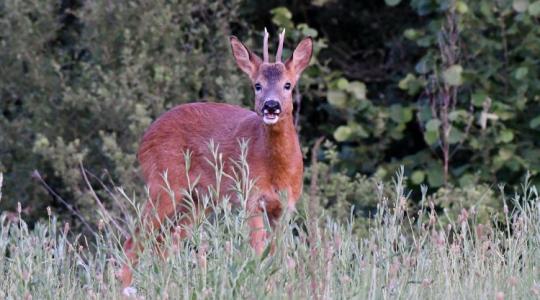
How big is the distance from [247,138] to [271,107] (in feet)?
1.42

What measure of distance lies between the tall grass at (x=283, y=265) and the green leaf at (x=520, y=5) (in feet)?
15.4

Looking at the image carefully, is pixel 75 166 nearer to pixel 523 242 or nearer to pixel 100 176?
pixel 100 176

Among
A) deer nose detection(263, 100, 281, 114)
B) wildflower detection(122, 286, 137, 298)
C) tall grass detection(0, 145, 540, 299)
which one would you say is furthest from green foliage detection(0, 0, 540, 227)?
wildflower detection(122, 286, 137, 298)

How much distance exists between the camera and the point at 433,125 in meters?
11.2

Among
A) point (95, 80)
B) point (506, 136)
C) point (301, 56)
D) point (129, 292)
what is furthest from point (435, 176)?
point (129, 292)

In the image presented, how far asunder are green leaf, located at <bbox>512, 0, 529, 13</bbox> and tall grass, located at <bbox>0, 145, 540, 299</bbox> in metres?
4.70

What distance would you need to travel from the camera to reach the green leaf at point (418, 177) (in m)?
11.4

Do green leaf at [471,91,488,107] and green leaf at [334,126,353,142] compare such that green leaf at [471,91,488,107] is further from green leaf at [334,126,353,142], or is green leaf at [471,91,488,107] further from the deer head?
the deer head

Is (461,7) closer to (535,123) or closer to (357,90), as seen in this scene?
Answer: (535,123)

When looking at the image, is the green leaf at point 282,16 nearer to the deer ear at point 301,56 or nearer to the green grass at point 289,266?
the deer ear at point 301,56

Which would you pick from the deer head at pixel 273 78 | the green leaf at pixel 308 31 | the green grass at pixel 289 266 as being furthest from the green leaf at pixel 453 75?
the green grass at pixel 289 266

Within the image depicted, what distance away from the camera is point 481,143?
11367mm

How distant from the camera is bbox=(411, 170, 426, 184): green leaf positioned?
1139 centimetres

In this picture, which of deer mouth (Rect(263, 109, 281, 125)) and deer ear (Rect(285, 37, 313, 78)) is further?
deer ear (Rect(285, 37, 313, 78))
